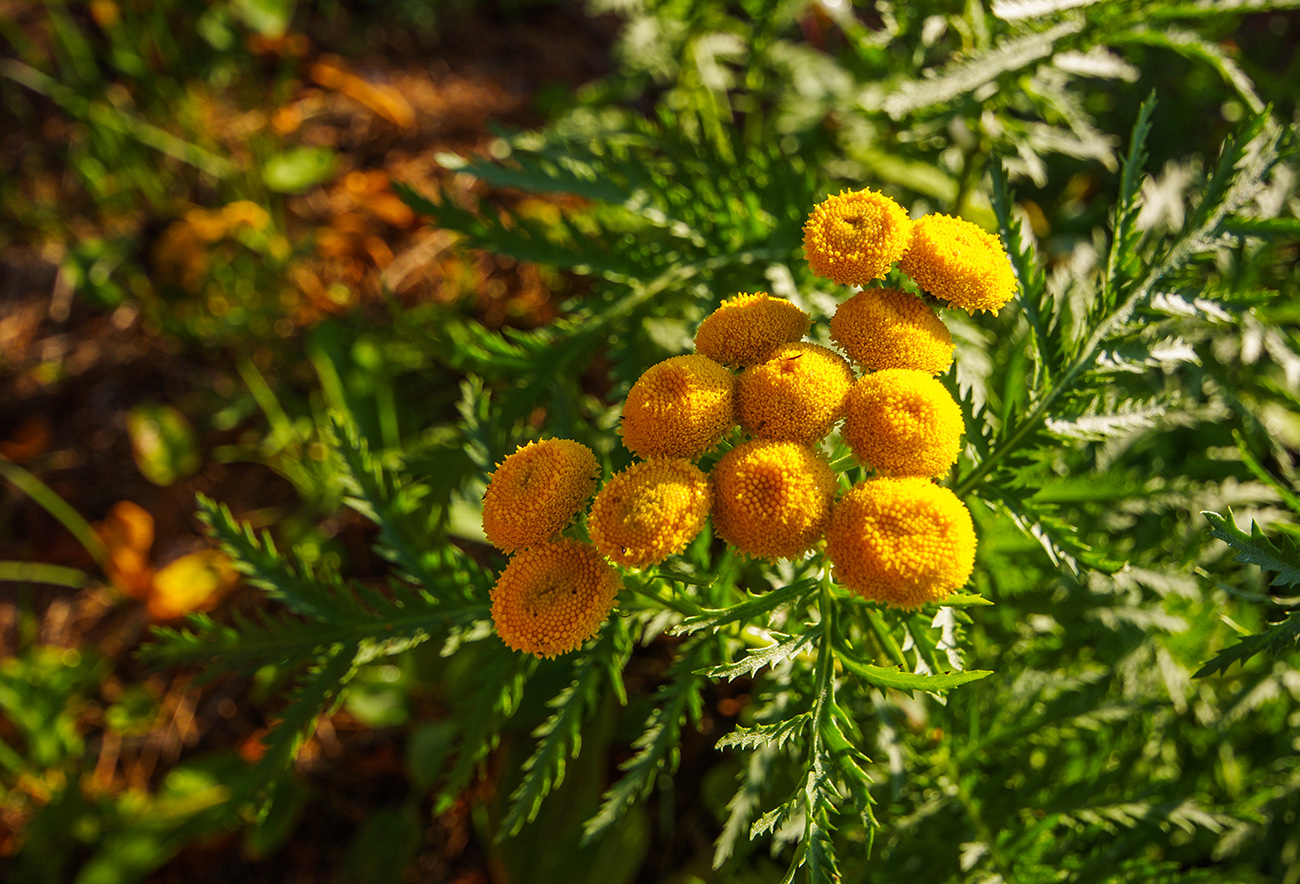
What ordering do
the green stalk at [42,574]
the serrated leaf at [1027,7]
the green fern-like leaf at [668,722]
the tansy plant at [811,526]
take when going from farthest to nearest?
the green stalk at [42,574] → the serrated leaf at [1027,7] → the green fern-like leaf at [668,722] → the tansy plant at [811,526]

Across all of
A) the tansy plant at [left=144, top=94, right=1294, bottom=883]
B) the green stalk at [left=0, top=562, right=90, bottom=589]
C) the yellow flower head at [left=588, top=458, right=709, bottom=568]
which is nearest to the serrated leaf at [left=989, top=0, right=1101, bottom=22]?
the tansy plant at [left=144, top=94, right=1294, bottom=883]

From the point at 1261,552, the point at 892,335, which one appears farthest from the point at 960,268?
the point at 1261,552

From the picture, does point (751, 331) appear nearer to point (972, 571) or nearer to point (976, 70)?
point (972, 571)

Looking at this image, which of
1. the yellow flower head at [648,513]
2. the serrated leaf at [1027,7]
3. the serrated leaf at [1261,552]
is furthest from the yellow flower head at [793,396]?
the serrated leaf at [1027,7]

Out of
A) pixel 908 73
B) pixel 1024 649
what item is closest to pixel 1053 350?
pixel 1024 649

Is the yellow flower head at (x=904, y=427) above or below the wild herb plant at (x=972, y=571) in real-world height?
above

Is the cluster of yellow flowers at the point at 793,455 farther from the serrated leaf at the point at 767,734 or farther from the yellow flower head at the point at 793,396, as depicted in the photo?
the serrated leaf at the point at 767,734

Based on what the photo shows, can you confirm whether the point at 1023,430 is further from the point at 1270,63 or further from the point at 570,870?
the point at 1270,63
